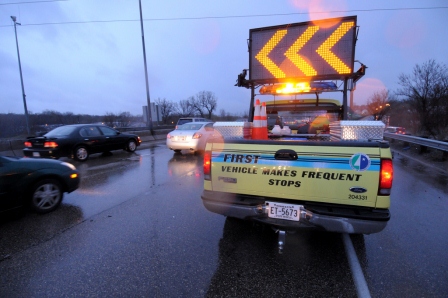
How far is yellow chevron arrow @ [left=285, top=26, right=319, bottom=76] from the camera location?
149 inches

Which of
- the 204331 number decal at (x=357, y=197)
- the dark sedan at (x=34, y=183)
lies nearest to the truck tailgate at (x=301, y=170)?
the 204331 number decal at (x=357, y=197)

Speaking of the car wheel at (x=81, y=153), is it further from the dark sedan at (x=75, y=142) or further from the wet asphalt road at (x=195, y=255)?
the wet asphalt road at (x=195, y=255)

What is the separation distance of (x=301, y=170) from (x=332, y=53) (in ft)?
7.59

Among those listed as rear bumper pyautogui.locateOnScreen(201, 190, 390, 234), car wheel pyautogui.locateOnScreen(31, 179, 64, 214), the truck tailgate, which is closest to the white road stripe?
rear bumper pyautogui.locateOnScreen(201, 190, 390, 234)

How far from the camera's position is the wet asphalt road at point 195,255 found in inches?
91.7

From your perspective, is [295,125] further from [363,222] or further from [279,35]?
[363,222]

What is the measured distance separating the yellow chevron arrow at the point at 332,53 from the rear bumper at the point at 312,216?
2.39 m

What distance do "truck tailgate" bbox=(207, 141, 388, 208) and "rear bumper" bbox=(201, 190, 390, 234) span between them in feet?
0.30

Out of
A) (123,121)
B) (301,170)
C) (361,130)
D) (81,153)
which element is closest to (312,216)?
(301,170)

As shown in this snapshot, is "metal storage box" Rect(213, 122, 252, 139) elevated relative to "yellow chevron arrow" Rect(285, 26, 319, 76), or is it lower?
lower

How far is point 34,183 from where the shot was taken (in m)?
3.97

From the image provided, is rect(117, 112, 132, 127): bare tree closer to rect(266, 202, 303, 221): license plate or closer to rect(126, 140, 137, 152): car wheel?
rect(126, 140, 137, 152): car wheel

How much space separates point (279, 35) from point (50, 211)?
5146mm

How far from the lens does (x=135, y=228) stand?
3.56 m
